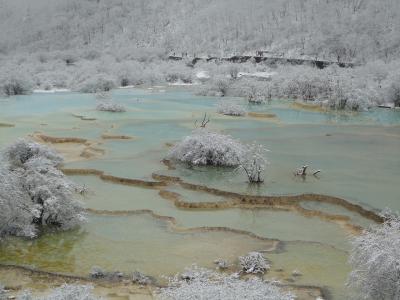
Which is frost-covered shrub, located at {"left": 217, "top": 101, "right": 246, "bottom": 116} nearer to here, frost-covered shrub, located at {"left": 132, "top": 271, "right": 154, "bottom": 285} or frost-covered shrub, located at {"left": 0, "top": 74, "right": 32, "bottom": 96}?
frost-covered shrub, located at {"left": 0, "top": 74, "right": 32, "bottom": 96}

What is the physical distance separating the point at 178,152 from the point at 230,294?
21.5m

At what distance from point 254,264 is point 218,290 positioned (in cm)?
460

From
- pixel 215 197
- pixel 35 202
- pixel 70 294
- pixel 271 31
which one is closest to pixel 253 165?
pixel 215 197

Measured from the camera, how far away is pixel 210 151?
34062 mm

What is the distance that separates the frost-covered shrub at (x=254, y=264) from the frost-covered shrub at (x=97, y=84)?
74.3 metres

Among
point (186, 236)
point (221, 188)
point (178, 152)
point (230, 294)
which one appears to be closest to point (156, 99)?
point (178, 152)

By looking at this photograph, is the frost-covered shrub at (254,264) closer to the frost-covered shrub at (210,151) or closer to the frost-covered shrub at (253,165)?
the frost-covered shrub at (253,165)

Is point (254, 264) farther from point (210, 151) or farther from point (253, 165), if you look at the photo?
point (210, 151)

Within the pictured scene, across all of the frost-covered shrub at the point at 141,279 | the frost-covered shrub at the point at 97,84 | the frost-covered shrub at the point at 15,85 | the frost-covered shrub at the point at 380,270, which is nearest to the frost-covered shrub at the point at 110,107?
the frost-covered shrub at the point at 15,85

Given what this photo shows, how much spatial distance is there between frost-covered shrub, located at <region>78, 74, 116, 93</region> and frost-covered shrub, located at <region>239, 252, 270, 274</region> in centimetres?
7432

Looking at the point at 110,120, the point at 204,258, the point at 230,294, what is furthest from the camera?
the point at 110,120

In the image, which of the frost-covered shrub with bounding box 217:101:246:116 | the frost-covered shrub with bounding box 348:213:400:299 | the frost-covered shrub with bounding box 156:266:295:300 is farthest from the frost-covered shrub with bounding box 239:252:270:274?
the frost-covered shrub with bounding box 217:101:246:116

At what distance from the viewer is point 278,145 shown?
40.3 meters

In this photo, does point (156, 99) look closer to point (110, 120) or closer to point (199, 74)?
point (110, 120)
